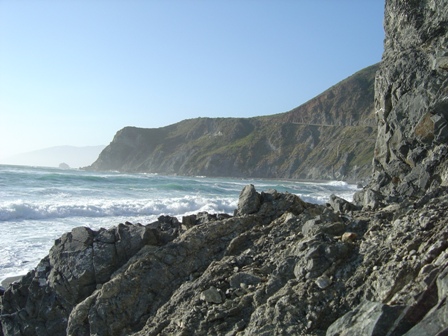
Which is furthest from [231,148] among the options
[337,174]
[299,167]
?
[337,174]

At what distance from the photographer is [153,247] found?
7715 millimetres

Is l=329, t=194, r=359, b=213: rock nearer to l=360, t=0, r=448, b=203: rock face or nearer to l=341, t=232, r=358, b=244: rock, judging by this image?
l=341, t=232, r=358, b=244: rock

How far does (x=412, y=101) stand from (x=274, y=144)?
12567 cm

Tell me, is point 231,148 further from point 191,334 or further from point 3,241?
point 191,334

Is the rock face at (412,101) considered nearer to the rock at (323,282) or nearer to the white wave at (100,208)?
the rock at (323,282)

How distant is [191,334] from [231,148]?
446ft

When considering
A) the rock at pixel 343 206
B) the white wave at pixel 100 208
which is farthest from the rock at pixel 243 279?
the white wave at pixel 100 208

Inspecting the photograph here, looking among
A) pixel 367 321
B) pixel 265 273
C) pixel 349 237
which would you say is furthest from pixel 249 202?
pixel 367 321

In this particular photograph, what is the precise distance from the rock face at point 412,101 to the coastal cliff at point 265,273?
3.4 inches

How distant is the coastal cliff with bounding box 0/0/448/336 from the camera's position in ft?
15.3

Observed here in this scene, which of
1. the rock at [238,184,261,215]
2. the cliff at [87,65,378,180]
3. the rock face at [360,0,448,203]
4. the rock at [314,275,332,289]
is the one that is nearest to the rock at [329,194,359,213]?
the rock at [238,184,261,215]

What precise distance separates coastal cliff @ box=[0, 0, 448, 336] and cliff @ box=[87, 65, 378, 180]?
94.4m

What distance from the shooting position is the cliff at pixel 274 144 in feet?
374

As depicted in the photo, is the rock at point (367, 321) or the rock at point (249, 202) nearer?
the rock at point (367, 321)
